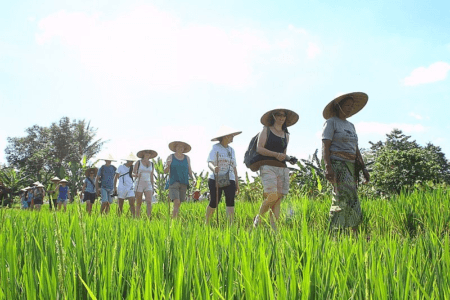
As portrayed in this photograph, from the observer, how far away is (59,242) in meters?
0.84

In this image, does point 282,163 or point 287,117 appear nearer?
point 282,163

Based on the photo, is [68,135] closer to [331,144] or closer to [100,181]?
[100,181]

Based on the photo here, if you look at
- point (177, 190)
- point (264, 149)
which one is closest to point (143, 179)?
point (177, 190)

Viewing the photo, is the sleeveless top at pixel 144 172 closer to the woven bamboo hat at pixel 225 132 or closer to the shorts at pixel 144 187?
the shorts at pixel 144 187

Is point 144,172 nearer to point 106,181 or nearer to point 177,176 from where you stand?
point 177,176

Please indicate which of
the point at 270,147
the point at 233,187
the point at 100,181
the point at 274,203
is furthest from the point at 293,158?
the point at 100,181

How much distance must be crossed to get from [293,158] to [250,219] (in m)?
2.26

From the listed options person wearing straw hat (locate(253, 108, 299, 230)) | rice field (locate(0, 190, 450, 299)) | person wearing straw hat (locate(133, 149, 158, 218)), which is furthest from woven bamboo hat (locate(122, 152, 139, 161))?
rice field (locate(0, 190, 450, 299))

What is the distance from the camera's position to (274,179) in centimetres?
420

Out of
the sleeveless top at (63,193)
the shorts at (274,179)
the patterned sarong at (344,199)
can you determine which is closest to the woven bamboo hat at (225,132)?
the shorts at (274,179)

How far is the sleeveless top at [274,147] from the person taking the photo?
4.23 meters

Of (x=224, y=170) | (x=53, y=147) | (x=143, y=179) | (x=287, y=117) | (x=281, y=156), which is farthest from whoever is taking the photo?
(x=53, y=147)

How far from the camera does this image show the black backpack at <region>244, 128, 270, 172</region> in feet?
14.1

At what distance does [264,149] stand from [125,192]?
4.35m
